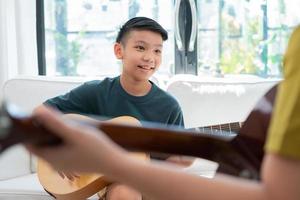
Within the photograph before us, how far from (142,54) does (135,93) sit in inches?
6.6

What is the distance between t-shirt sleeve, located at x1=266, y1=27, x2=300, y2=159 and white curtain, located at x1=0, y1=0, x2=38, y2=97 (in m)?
2.58

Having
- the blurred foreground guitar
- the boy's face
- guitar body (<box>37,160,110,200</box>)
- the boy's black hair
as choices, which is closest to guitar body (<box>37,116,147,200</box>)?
guitar body (<box>37,160,110,200</box>)

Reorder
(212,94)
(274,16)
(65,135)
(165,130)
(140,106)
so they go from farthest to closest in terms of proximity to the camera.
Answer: (274,16), (212,94), (140,106), (165,130), (65,135)

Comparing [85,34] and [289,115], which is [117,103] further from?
[289,115]

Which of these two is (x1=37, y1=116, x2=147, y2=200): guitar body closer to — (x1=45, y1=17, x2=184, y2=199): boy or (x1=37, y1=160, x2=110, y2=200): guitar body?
(x1=37, y1=160, x2=110, y2=200): guitar body

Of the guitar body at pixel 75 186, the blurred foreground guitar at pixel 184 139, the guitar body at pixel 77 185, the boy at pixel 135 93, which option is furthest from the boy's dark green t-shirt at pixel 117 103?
the blurred foreground guitar at pixel 184 139

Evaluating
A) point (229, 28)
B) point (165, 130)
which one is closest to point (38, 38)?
point (229, 28)

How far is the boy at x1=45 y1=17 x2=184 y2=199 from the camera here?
223 cm

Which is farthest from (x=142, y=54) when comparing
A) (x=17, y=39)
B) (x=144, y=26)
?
(x=17, y=39)

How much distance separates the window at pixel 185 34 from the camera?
124 inches

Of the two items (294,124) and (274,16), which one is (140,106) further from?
(294,124)

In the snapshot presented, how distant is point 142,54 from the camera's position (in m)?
2.27

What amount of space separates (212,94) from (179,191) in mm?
1981

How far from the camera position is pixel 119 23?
10.9ft
